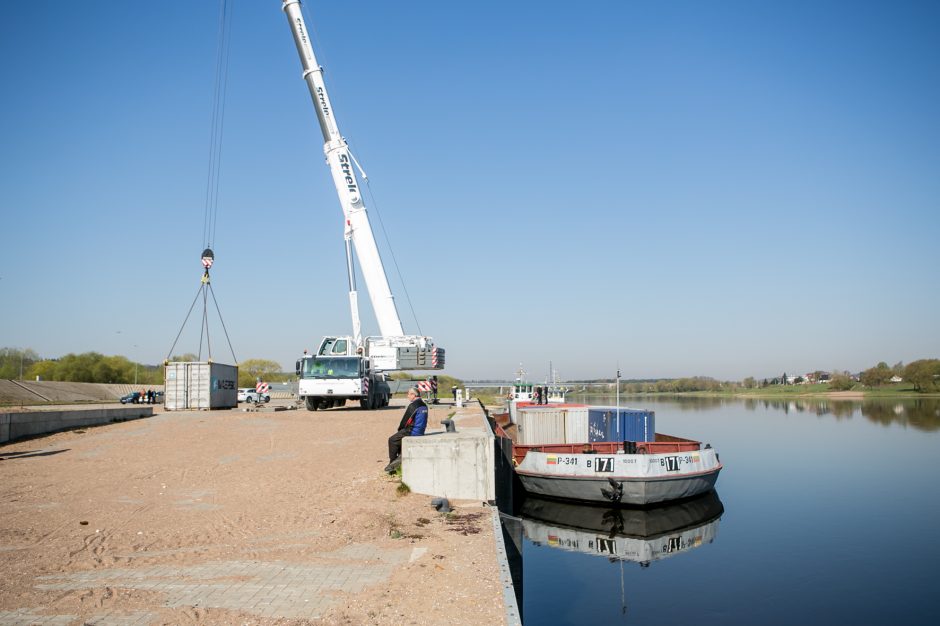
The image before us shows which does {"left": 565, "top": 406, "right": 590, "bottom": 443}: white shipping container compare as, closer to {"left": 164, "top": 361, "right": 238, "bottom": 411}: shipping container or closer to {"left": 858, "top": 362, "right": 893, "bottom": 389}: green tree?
{"left": 164, "top": 361, "right": 238, "bottom": 411}: shipping container

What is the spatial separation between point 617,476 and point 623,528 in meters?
1.41

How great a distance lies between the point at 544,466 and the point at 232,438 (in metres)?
9.17

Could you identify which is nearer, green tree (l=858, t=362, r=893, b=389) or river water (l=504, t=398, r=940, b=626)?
river water (l=504, t=398, r=940, b=626)

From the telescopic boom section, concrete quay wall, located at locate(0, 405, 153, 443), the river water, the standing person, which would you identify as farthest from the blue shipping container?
concrete quay wall, located at locate(0, 405, 153, 443)

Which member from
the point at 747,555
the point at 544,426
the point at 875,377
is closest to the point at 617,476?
the point at 747,555

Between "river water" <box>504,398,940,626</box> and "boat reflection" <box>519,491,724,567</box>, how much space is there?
52mm

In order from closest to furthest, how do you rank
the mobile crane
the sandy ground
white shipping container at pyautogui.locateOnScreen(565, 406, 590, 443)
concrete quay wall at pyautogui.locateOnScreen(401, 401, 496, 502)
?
the sandy ground < concrete quay wall at pyautogui.locateOnScreen(401, 401, 496, 502) < white shipping container at pyautogui.locateOnScreen(565, 406, 590, 443) < the mobile crane

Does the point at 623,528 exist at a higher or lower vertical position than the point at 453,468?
lower

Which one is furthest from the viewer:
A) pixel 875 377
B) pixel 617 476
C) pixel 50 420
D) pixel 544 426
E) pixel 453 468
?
pixel 875 377

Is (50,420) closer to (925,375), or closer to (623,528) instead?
(623,528)

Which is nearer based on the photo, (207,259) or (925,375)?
(207,259)

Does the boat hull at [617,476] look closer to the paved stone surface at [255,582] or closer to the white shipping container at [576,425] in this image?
→ the white shipping container at [576,425]

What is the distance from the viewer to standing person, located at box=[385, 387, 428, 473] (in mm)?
12875

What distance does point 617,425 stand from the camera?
79.6 ft
